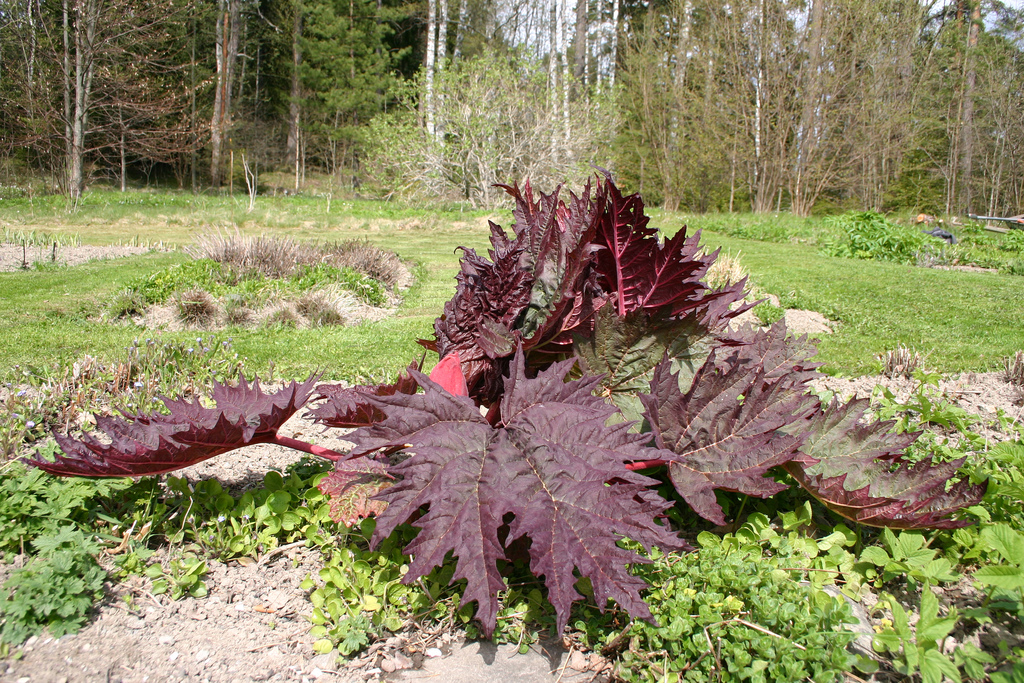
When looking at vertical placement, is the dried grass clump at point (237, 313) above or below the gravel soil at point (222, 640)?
above

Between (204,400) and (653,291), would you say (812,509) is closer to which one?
(653,291)

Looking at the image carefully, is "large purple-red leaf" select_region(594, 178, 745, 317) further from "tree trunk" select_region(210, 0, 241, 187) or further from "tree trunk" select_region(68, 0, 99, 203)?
"tree trunk" select_region(210, 0, 241, 187)

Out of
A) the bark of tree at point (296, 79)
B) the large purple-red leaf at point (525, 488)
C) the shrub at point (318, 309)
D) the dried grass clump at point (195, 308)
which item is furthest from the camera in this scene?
the bark of tree at point (296, 79)

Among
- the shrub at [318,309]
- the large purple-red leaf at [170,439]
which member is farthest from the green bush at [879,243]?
the large purple-red leaf at [170,439]

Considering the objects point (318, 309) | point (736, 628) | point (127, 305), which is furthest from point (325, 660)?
point (127, 305)

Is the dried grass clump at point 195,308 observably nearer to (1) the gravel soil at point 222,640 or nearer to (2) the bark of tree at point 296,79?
(1) the gravel soil at point 222,640

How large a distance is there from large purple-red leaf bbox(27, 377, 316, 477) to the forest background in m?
13.8

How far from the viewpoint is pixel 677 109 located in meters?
21.7

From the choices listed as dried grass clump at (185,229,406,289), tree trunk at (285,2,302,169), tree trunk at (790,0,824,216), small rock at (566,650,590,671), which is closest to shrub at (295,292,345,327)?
dried grass clump at (185,229,406,289)

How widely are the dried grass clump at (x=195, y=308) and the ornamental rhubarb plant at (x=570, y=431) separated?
4.57 meters

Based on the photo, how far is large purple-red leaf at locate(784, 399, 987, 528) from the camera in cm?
152

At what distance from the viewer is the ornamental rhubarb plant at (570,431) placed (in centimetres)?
131

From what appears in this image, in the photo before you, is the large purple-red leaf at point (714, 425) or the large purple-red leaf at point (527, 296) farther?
the large purple-red leaf at point (527, 296)

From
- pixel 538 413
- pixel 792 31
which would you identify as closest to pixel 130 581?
pixel 538 413
